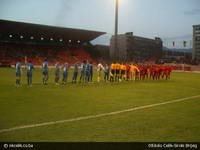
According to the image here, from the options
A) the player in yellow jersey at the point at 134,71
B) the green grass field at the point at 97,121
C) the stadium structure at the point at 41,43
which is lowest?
the green grass field at the point at 97,121

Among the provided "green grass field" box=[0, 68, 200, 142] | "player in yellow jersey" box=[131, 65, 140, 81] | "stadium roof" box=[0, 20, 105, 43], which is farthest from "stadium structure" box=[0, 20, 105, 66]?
"green grass field" box=[0, 68, 200, 142]

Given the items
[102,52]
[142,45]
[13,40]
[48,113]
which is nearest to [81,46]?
[102,52]

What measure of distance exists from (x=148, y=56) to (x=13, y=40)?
60.7 meters

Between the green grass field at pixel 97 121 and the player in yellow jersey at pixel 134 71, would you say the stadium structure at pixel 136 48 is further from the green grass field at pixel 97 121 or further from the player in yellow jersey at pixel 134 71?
the green grass field at pixel 97 121

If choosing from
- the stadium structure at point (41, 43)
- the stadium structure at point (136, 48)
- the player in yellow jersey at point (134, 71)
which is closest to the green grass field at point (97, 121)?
the player in yellow jersey at point (134, 71)

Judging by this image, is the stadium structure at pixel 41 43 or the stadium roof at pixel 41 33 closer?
the stadium roof at pixel 41 33

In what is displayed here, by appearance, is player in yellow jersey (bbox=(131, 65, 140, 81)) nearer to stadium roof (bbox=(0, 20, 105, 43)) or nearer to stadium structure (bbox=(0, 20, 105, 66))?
stadium structure (bbox=(0, 20, 105, 66))

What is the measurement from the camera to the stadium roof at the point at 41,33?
50338 millimetres

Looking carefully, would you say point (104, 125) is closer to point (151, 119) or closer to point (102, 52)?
point (151, 119)

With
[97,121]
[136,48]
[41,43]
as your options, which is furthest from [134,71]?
[136,48]

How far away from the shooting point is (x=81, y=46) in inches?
2766

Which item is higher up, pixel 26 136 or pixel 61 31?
pixel 61 31

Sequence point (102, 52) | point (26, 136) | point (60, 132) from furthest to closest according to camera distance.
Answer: point (102, 52), point (60, 132), point (26, 136)

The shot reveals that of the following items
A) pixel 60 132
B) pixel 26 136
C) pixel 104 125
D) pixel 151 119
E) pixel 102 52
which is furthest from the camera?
pixel 102 52
